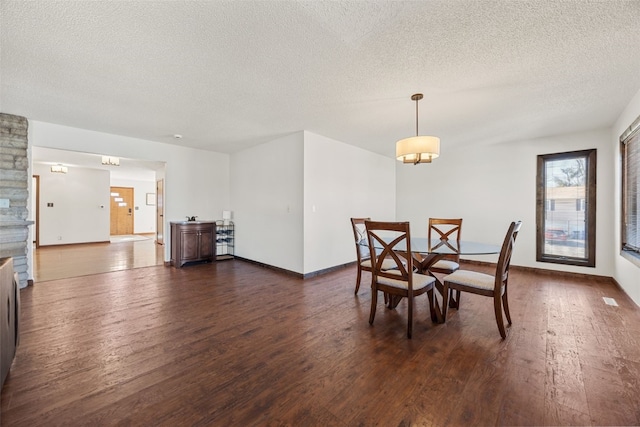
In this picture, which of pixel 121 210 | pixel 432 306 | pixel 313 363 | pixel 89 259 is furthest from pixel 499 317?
pixel 121 210

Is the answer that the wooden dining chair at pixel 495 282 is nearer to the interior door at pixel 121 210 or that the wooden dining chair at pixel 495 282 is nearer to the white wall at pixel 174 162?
the white wall at pixel 174 162

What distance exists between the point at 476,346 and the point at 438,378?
65 centimetres

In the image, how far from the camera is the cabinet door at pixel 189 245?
5079 mm

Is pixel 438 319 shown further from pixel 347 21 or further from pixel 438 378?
pixel 347 21

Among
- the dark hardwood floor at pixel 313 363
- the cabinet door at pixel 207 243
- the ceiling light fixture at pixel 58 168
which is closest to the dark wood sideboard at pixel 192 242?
the cabinet door at pixel 207 243

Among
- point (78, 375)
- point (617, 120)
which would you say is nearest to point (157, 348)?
point (78, 375)

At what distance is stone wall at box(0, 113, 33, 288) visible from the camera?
355 cm

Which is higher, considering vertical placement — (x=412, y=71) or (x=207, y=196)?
(x=412, y=71)

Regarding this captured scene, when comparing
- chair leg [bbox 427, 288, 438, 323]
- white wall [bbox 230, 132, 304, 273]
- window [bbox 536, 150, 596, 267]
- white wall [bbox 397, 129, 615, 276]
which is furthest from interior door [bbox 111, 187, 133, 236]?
window [bbox 536, 150, 596, 267]

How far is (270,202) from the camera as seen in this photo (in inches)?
196

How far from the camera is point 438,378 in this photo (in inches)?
69.1

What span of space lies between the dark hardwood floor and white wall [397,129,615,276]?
1.52 m

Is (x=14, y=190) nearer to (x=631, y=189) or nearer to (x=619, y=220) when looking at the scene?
(x=631, y=189)

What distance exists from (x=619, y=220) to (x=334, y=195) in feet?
13.5
